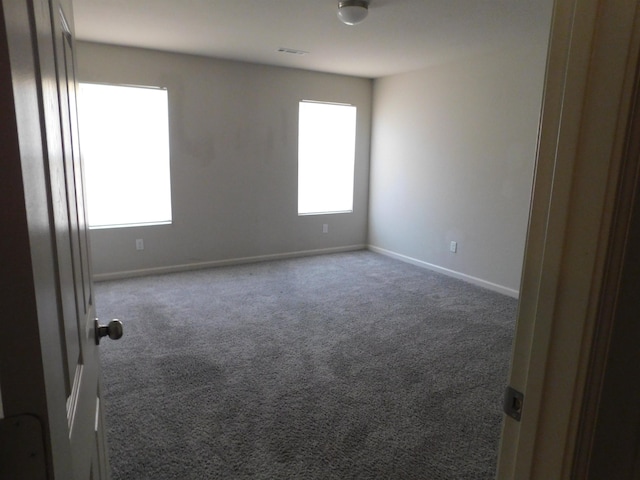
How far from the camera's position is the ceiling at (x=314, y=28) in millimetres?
2959

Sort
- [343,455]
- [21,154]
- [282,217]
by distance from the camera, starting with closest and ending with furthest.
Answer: [21,154], [343,455], [282,217]

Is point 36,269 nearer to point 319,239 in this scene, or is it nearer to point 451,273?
point 451,273

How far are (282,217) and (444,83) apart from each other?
254cm

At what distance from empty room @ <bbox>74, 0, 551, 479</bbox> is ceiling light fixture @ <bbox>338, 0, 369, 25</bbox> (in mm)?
211

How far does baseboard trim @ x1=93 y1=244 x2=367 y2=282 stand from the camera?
4531 mm

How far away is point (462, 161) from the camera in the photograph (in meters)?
4.64

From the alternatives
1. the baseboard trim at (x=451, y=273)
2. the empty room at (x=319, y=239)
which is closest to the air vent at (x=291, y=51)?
the empty room at (x=319, y=239)

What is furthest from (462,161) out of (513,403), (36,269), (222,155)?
(36,269)

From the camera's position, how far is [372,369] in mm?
2734

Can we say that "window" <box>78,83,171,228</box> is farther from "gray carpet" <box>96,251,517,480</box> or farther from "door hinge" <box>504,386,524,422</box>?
"door hinge" <box>504,386,524,422</box>

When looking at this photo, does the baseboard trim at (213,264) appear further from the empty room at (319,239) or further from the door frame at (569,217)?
the door frame at (569,217)

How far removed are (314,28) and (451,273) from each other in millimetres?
3063

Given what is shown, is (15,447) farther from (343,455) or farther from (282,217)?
(282,217)

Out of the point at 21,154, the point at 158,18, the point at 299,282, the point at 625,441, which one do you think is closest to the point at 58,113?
the point at 21,154
